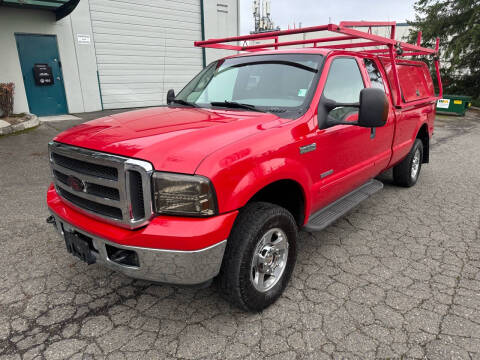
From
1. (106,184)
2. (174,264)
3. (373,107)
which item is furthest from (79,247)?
(373,107)

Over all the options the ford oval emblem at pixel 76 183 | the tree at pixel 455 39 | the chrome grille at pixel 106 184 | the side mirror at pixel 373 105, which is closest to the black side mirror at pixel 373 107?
the side mirror at pixel 373 105

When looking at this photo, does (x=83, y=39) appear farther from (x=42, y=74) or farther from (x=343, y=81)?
(x=343, y=81)

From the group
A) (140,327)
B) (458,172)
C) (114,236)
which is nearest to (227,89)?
(114,236)

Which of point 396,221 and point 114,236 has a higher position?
point 114,236

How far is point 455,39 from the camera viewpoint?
1734 cm

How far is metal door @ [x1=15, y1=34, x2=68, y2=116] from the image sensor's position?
1003cm

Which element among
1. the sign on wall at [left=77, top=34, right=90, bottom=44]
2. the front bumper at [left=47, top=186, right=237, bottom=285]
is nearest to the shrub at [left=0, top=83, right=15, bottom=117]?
the sign on wall at [left=77, top=34, right=90, bottom=44]

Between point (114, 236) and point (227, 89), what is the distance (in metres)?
1.88

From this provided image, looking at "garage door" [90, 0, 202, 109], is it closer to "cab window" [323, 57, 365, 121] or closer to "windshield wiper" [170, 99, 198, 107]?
"windshield wiper" [170, 99, 198, 107]

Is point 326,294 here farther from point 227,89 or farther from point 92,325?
point 227,89

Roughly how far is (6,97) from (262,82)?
350 inches

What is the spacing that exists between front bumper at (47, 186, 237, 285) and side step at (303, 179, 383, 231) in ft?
3.72

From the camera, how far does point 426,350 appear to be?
2160 mm

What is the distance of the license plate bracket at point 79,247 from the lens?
2223mm
